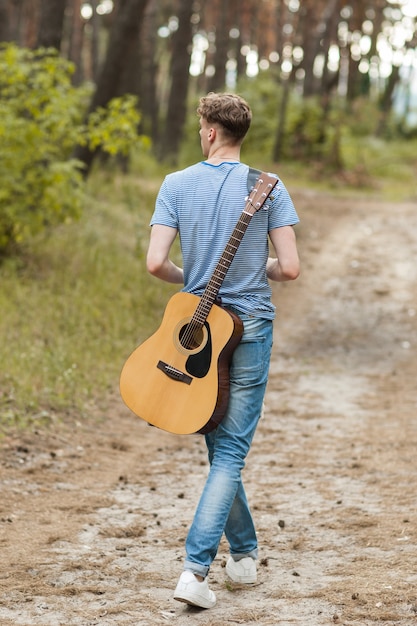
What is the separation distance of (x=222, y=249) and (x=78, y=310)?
23.3 ft

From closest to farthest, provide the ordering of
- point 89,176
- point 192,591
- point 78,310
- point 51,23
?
point 192,591 < point 78,310 < point 51,23 < point 89,176

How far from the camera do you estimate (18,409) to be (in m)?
8.02

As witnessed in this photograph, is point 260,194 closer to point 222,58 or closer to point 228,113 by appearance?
point 228,113

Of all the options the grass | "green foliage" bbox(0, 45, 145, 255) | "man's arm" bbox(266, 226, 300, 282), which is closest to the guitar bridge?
"man's arm" bbox(266, 226, 300, 282)

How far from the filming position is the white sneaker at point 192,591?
4.30 m

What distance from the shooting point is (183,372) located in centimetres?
447

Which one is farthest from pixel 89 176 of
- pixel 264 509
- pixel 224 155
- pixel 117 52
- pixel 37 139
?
pixel 224 155

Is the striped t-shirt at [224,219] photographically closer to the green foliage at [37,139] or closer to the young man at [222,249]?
the young man at [222,249]

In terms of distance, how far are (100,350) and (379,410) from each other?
300cm

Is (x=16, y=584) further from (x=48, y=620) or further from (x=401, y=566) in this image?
(x=401, y=566)

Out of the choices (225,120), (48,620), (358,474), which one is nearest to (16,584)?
(48,620)

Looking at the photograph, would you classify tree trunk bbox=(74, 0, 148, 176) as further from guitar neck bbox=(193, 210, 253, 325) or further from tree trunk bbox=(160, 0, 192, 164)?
guitar neck bbox=(193, 210, 253, 325)

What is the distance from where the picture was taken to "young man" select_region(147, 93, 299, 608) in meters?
4.39

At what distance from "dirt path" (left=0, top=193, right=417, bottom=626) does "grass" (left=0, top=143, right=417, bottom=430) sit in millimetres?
404
